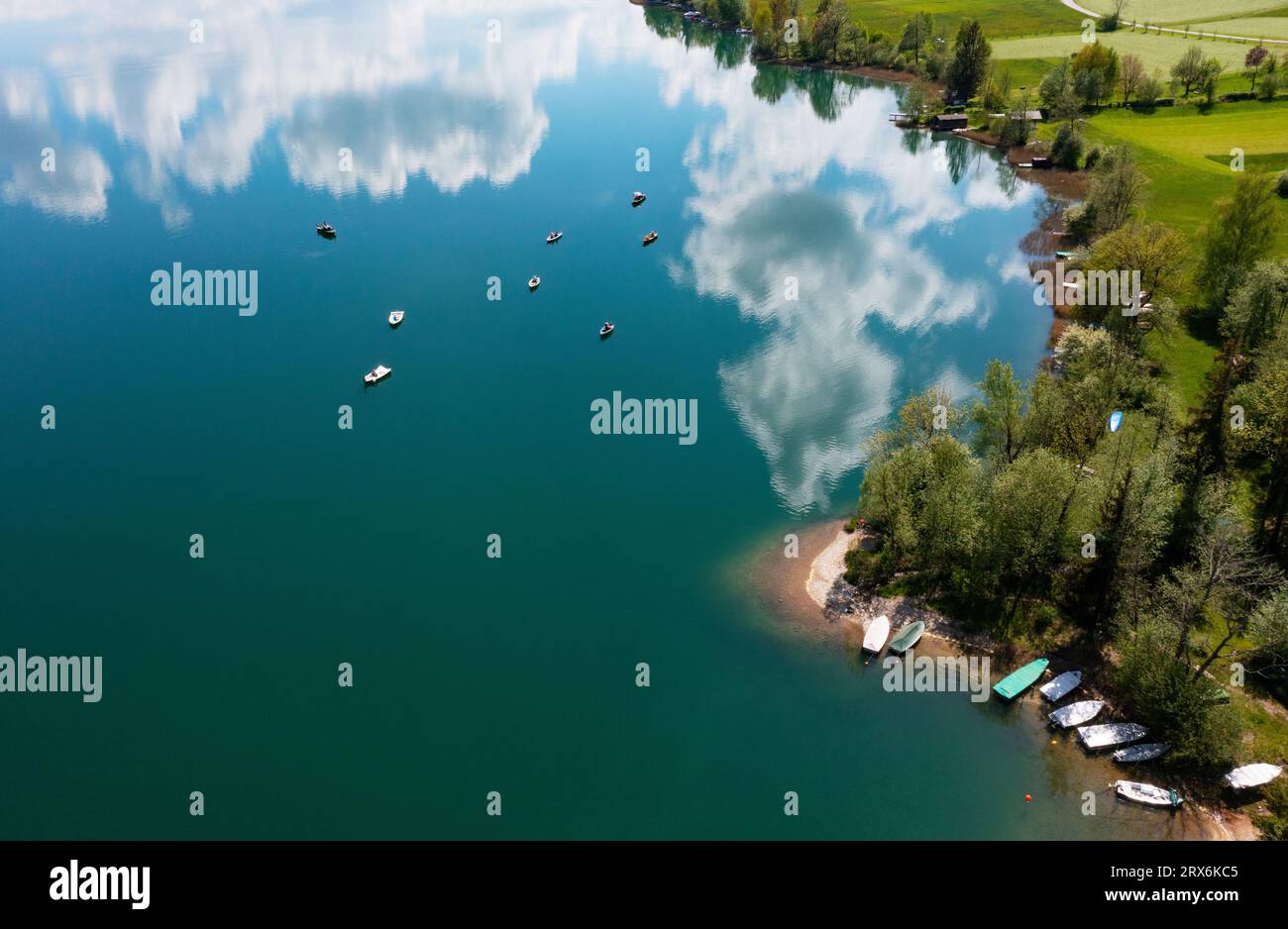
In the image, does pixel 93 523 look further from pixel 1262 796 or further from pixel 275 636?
pixel 1262 796

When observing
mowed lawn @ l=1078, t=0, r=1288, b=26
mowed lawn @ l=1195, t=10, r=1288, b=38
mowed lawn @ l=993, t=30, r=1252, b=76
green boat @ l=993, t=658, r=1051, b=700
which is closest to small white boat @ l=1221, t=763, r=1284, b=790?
green boat @ l=993, t=658, r=1051, b=700

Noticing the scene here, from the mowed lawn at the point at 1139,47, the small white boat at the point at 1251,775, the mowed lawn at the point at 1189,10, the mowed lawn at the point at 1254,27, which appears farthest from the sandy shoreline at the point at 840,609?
the mowed lawn at the point at 1189,10

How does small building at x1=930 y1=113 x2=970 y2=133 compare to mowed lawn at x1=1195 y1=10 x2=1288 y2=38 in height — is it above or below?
below

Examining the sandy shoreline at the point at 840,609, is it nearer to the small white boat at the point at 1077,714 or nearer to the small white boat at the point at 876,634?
the small white boat at the point at 876,634

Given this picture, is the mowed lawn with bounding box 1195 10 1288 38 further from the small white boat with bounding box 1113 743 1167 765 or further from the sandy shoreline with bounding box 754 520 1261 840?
the small white boat with bounding box 1113 743 1167 765

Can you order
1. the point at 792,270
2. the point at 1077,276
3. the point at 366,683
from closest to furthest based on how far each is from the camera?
the point at 366,683 → the point at 1077,276 → the point at 792,270

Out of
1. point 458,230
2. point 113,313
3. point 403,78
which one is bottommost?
point 113,313
